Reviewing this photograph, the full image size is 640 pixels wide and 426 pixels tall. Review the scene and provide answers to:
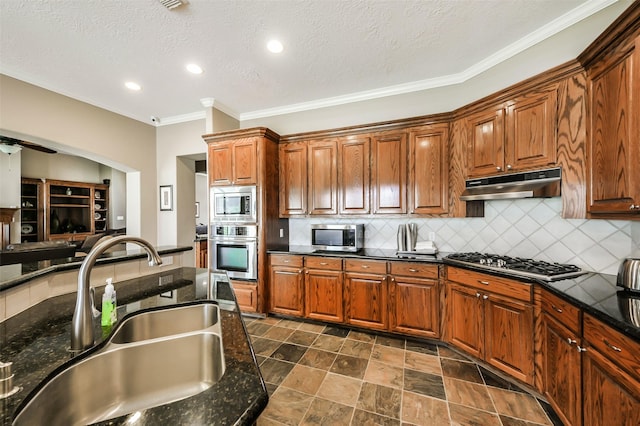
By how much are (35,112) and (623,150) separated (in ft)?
18.5

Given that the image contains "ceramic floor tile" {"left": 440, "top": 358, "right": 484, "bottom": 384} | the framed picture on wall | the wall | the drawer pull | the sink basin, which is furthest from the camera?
the framed picture on wall

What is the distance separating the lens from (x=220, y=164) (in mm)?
3590

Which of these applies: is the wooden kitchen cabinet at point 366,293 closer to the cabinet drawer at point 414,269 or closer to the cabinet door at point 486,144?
the cabinet drawer at point 414,269

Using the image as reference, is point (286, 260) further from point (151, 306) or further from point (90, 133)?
point (90, 133)

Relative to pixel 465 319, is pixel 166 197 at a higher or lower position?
higher

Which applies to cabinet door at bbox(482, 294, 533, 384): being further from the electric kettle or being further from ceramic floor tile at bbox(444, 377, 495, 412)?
the electric kettle

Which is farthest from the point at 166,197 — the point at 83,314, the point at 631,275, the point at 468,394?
the point at 631,275

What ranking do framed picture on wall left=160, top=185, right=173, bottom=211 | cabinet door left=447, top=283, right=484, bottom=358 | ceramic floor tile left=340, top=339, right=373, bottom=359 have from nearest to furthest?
cabinet door left=447, top=283, right=484, bottom=358
ceramic floor tile left=340, top=339, right=373, bottom=359
framed picture on wall left=160, top=185, right=173, bottom=211

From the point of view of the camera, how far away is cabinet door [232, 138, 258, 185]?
3.38 metres

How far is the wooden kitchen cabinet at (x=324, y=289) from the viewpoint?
119 inches

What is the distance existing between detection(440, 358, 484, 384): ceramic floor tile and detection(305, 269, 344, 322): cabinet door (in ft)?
→ 3.77

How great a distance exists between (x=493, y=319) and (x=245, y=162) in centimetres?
322

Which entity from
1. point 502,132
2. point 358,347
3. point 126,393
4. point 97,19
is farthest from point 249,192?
point 502,132

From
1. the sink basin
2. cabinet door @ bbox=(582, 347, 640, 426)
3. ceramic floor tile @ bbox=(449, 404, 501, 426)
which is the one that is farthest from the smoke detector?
ceramic floor tile @ bbox=(449, 404, 501, 426)
